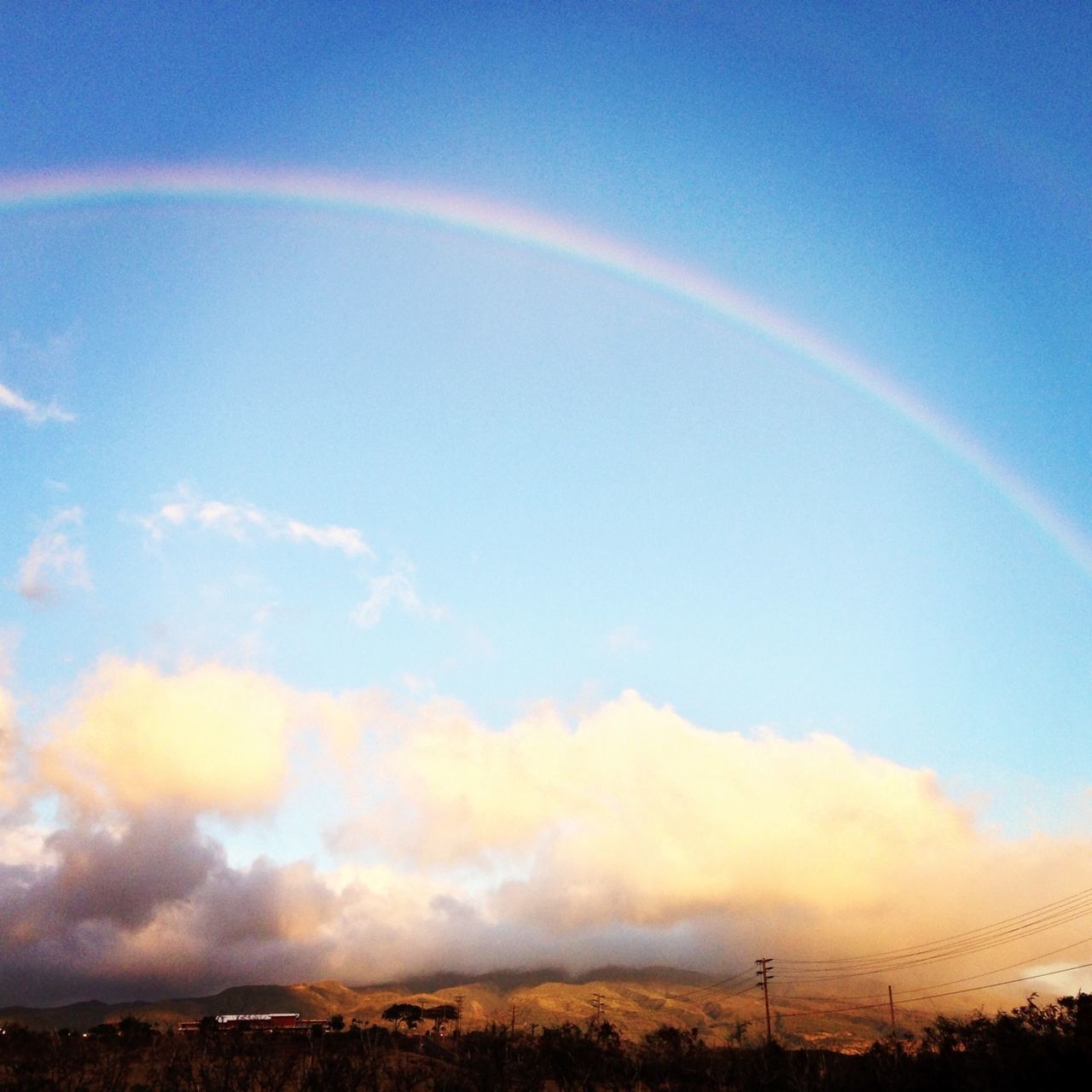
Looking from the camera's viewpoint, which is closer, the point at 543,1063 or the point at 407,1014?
the point at 543,1063

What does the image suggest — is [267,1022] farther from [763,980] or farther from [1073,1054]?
[1073,1054]

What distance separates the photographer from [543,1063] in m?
74.1

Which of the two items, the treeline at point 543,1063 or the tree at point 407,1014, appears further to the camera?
the tree at point 407,1014

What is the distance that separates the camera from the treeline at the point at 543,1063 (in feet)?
181

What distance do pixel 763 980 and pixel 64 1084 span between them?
81.5m

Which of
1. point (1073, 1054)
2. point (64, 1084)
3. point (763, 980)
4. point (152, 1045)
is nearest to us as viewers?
point (1073, 1054)

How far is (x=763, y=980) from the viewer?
114812 mm

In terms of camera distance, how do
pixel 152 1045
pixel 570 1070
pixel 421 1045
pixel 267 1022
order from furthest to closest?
pixel 267 1022 → pixel 421 1045 → pixel 152 1045 → pixel 570 1070

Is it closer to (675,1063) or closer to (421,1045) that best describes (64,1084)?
(421,1045)

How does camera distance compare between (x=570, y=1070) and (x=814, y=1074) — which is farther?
(x=570, y=1070)

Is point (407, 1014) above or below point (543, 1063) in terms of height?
below

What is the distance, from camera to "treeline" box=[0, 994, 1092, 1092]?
55250 millimetres

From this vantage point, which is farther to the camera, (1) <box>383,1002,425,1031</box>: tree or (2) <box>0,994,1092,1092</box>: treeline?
(1) <box>383,1002,425,1031</box>: tree

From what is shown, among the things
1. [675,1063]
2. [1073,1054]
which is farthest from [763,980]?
[1073,1054]
